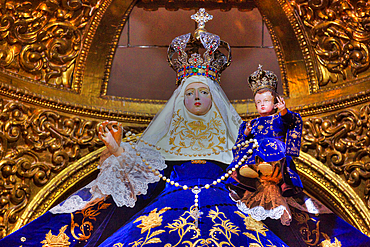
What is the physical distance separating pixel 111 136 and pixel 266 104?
936mm

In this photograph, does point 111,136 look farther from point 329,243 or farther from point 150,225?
point 329,243

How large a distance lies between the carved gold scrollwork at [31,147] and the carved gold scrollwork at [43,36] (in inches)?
12.6

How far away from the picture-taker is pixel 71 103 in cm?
376

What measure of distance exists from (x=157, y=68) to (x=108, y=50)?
0.43 m

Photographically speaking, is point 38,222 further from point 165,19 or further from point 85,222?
point 165,19

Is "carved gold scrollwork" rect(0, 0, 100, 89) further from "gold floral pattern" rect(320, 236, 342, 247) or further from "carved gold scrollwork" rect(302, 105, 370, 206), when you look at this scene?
"gold floral pattern" rect(320, 236, 342, 247)

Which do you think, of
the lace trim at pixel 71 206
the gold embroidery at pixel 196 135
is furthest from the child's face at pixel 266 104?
the lace trim at pixel 71 206

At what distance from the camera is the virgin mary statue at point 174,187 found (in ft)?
8.13

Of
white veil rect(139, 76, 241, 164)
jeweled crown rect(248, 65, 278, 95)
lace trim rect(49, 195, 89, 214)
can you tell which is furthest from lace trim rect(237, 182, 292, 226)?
lace trim rect(49, 195, 89, 214)

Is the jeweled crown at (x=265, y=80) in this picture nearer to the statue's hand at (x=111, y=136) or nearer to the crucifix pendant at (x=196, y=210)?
the crucifix pendant at (x=196, y=210)

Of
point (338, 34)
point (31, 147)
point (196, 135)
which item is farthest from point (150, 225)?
point (338, 34)

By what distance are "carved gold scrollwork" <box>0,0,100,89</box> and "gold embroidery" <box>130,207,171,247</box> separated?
1638mm

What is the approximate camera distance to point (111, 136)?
2.88 meters

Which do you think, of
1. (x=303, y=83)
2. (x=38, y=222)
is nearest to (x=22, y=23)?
(x=38, y=222)
